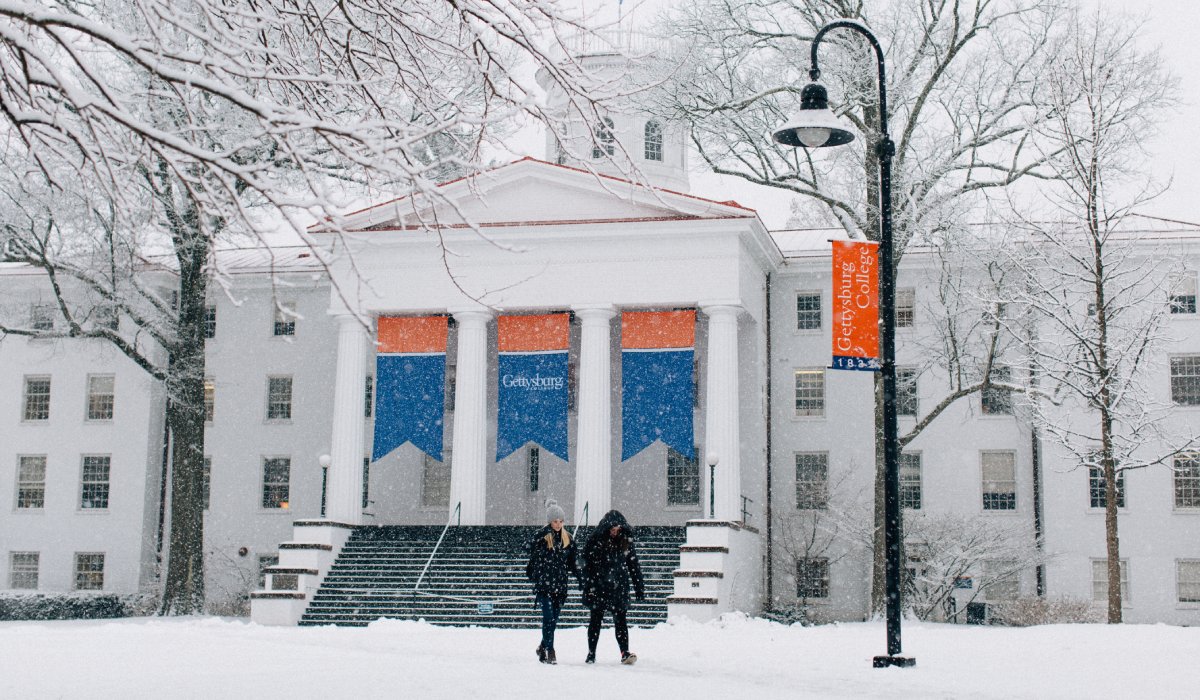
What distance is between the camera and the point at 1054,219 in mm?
28406

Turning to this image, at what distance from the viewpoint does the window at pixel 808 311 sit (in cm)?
3738

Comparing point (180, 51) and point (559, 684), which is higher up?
point (180, 51)

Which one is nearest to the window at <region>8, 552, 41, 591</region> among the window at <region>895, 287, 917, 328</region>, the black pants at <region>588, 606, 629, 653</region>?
the window at <region>895, 287, 917, 328</region>

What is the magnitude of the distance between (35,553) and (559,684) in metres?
32.0

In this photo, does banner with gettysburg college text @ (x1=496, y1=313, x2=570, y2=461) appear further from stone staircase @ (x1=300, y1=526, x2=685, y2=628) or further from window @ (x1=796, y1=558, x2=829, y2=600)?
window @ (x1=796, y1=558, x2=829, y2=600)

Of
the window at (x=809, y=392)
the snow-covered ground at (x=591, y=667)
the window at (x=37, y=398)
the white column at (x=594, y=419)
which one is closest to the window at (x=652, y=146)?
the window at (x=809, y=392)

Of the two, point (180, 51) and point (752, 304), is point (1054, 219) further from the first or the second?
point (180, 51)

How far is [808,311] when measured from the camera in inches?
1476

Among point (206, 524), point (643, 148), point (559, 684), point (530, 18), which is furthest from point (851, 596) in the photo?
point (530, 18)

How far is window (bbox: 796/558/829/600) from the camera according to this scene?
3522 centimetres

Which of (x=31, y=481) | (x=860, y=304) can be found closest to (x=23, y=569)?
(x=31, y=481)

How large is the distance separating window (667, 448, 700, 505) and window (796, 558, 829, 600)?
3.47 meters

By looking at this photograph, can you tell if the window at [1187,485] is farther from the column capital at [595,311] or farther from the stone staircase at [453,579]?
the column capital at [595,311]

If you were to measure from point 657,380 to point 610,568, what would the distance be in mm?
16777
